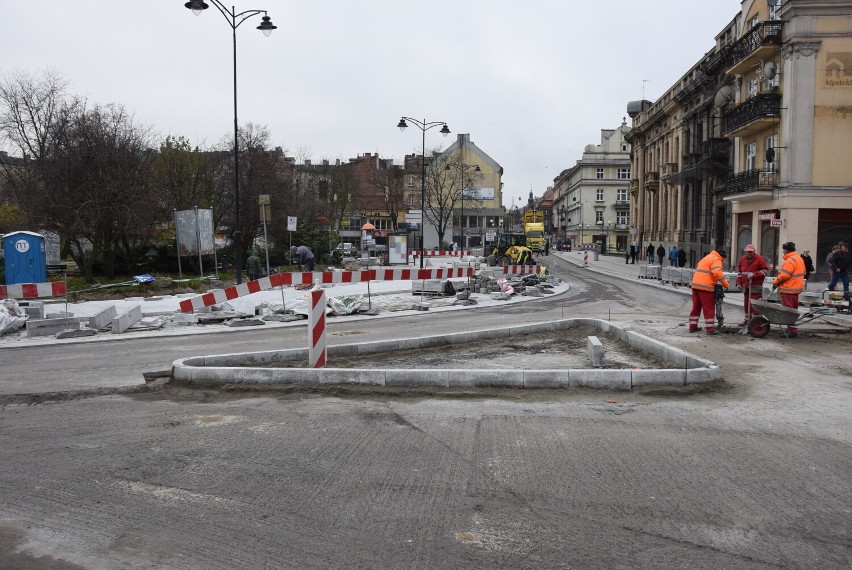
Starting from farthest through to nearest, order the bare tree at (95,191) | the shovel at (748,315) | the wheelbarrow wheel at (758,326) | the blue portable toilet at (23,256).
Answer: the bare tree at (95,191) → the blue portable toilet at (23,256) → the shovel at (748,315) → the wheelbarrow wheel at (758,326)

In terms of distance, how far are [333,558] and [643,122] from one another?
206 feet

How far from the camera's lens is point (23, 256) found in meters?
21.4

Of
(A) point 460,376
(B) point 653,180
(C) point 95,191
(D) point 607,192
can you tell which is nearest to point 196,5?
(C) point 95,191

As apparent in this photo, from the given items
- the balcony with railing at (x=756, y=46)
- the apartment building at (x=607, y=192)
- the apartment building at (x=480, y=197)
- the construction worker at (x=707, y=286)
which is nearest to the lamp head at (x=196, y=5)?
the construction worker at (x=707, y=286)

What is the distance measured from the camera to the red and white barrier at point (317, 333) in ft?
29.0

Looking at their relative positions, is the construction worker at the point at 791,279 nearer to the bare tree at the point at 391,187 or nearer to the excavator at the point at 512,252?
the excavator at the point at 512,252

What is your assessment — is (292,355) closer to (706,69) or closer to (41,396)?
(41,396)

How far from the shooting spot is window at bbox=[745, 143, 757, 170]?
34188 millimetres

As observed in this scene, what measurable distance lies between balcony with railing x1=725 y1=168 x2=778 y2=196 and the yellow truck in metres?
25.8

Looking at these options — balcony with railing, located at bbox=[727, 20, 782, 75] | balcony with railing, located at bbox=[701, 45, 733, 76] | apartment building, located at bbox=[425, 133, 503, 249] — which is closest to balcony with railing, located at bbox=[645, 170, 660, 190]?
balcony with railing, located at bbox=[701, 45, 733, 76]

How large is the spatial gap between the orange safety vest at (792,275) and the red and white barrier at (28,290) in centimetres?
1490

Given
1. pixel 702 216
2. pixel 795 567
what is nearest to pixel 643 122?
pixel 702 216

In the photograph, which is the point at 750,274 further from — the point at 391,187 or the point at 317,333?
the point at 391,187

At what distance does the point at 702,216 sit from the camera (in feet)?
144
